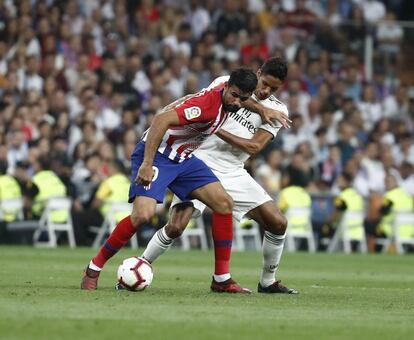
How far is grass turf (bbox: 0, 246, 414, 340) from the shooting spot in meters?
7.98

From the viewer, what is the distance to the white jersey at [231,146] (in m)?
12.2

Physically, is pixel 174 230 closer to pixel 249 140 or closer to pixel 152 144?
pixel 249 140

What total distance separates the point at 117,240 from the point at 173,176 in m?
0.73

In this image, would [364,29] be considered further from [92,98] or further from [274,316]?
[274,316]

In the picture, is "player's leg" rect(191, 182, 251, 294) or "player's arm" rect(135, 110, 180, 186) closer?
"player's arm" rect(135, 110, 180, 186)

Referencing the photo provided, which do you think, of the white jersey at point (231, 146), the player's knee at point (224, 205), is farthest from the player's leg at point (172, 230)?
the white jersey at point (231, 146)

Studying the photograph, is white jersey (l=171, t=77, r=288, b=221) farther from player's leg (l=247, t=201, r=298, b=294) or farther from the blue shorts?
the blue shorts

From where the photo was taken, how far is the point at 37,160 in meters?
21.3

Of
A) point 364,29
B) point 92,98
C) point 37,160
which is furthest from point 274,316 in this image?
point 364,29

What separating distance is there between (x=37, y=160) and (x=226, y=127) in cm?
953

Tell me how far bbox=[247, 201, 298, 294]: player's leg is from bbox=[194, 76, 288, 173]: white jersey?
0.73 metres

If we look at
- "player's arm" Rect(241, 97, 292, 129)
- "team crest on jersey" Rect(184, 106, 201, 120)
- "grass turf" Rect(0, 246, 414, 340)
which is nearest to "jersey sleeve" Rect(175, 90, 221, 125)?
"team crest on jersey" Rect(184, 106, 201, 120)

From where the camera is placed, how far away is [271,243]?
11742mm

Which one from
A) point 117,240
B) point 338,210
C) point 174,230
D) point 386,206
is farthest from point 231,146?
point 386,206
